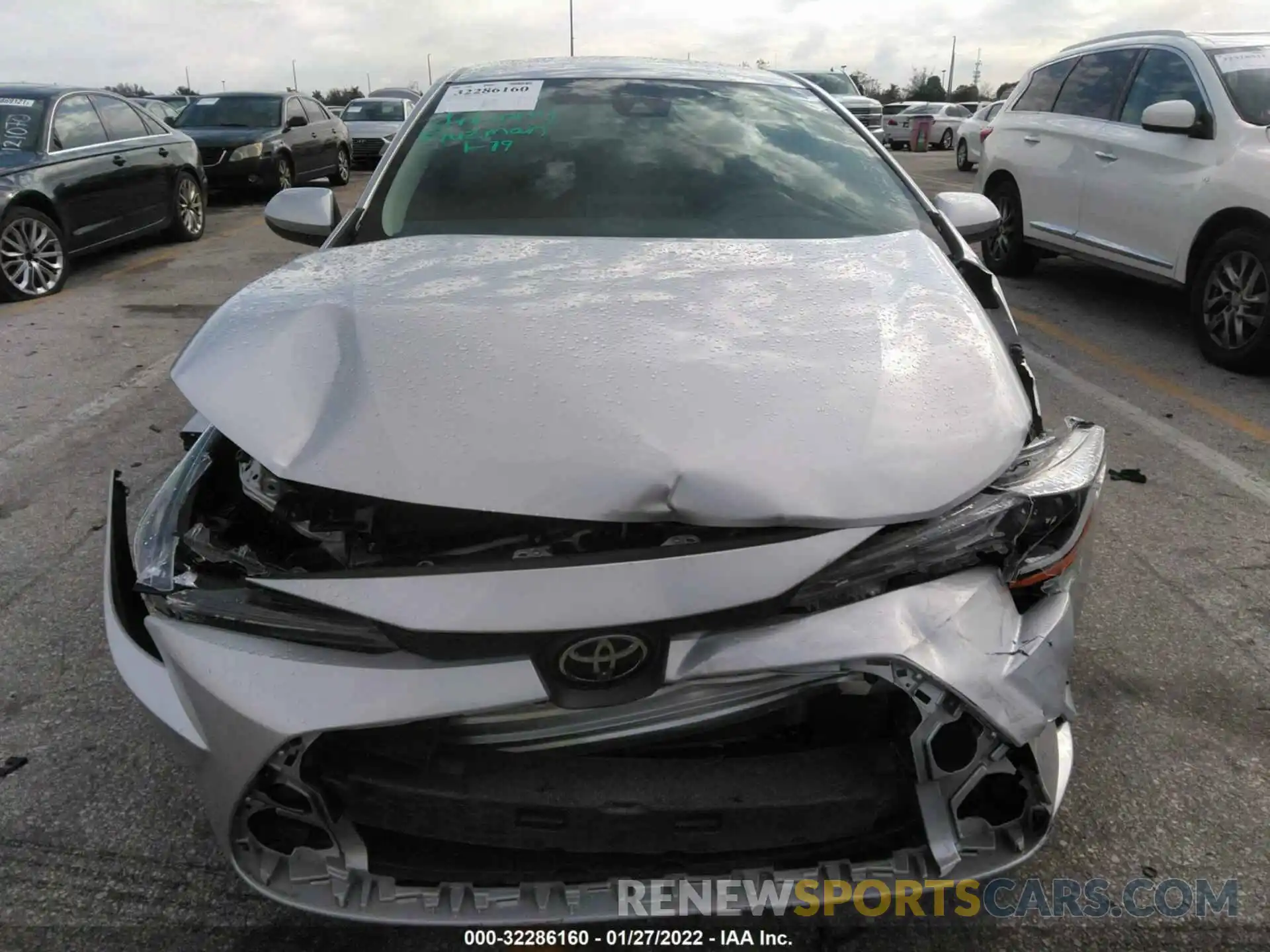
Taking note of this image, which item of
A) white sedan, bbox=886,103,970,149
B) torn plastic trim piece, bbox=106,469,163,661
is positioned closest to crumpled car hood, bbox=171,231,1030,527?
torn plastic trim piece, bbox=106,469,163,661

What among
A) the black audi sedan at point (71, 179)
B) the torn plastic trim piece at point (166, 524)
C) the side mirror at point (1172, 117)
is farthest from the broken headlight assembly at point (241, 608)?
the black audi sedan at point (71, 179)

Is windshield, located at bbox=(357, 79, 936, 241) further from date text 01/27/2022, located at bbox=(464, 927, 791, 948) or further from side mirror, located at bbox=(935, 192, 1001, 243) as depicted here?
date text 01/27/2022, located at bbox=(464, 927, 791, 948)

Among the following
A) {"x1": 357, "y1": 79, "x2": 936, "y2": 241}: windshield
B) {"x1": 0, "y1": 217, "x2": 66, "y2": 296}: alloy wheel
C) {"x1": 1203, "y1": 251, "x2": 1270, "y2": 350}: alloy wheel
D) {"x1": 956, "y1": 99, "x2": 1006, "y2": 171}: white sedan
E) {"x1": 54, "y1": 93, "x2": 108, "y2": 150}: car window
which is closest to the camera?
{"x1": 357, "y1": 79, "x2": 936, "y2": 241}: windshield

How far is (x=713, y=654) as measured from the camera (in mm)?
1454

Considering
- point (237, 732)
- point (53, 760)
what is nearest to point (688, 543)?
point (237, 732)

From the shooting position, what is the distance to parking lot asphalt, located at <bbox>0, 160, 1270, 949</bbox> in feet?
6.01

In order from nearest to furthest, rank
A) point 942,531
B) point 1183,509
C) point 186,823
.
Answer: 1. point 942,531
2. point 186,823
3. point 1183,509

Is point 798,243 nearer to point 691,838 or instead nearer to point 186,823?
point 691,838

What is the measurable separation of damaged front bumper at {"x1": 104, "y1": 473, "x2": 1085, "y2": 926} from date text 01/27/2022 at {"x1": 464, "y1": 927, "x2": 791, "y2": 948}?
36cm

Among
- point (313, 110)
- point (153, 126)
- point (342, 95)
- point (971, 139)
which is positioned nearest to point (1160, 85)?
point (153, 126)

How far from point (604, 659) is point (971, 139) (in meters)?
18.3

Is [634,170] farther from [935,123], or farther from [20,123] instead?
[935,123]

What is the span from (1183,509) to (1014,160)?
14.0 ft

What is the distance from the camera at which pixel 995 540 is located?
1629mm
